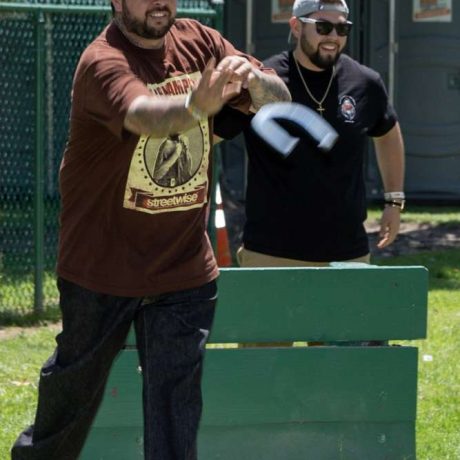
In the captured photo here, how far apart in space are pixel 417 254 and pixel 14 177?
4.20 m

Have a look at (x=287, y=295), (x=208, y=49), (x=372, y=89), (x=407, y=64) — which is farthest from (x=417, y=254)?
(x=208, y=49)

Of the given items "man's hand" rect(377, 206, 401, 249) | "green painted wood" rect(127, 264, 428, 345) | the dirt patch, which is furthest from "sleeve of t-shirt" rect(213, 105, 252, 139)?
the dirt patch

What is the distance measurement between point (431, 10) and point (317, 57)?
9090 millimetres

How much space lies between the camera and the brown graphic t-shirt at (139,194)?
405 centimetres

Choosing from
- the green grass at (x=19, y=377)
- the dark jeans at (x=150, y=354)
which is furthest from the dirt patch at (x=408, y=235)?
Result: the dark jeans at (x=150, y=354)

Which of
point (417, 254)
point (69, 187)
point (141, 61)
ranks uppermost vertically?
point (141, 61)

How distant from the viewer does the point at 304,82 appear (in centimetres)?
557

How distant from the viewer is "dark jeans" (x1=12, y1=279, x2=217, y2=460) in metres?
4.20

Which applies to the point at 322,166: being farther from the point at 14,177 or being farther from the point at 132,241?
the point at 14,177

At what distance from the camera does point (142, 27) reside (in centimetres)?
399

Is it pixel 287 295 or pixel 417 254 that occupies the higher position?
pixel 287 295

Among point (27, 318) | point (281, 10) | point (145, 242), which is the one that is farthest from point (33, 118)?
point (281, 10)

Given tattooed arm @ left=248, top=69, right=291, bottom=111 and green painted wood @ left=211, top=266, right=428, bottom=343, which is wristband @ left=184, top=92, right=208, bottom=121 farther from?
green painted wood @ left=211, top=266, right=428, bottom=343

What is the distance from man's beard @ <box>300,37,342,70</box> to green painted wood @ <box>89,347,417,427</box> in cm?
124
